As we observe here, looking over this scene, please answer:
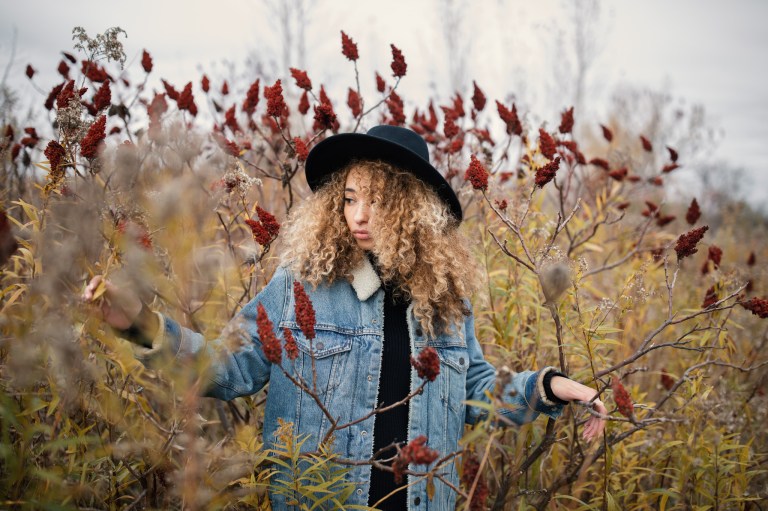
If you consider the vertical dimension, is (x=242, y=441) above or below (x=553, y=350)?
below

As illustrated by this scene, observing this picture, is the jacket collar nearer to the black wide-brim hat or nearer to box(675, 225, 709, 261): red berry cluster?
the black wide-brim hat

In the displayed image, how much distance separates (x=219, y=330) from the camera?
7.58 feet

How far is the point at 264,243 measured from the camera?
165cm

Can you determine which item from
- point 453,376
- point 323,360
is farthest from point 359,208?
point 453,376

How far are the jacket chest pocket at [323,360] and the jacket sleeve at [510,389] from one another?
0.50m

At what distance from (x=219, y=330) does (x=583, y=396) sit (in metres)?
1.53

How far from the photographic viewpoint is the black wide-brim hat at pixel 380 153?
6.24ft

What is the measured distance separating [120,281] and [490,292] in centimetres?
168

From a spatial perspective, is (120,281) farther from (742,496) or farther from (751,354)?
(751,354)

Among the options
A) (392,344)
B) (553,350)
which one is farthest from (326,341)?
(553,350)

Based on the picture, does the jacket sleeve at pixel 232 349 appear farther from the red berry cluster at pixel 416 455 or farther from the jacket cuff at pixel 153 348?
the red berry cluster at pixel 416 455

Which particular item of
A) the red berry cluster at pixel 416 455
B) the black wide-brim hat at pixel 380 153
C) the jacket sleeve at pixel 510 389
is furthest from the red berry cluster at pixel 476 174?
the red berry cluster at pixel 416 455

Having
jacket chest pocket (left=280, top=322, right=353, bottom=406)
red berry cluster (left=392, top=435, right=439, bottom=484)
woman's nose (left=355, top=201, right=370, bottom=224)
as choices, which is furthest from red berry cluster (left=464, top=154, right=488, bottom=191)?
red berry cluster (left=392, top=435, right=439, bottom=484)

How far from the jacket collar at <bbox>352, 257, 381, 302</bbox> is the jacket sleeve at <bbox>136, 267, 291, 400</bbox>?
247 mm
